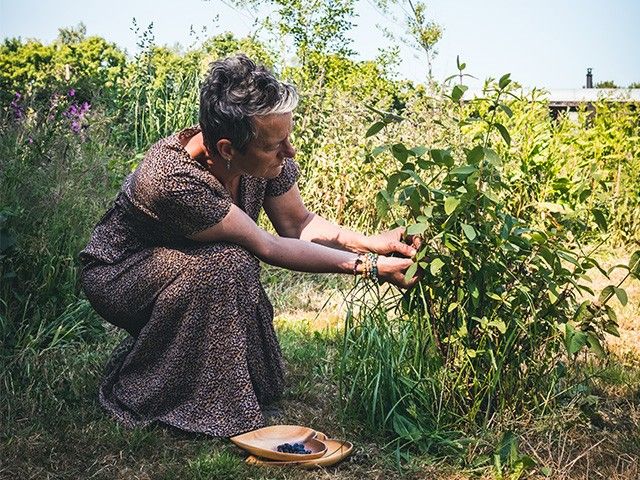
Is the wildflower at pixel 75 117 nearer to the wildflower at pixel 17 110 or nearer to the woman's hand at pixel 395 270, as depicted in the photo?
the wildflower at pixel 17 110

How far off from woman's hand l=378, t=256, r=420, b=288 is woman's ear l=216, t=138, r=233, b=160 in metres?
0.60

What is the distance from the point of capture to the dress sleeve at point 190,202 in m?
2.72

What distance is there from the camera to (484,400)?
2750 mm

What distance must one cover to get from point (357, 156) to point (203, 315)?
10.3 ft

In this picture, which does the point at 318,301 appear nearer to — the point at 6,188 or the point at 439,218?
the point at 6,188

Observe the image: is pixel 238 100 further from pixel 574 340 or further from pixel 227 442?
pixel 574 340

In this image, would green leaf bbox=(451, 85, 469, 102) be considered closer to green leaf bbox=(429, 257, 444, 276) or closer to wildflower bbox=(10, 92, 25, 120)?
green leaf bbox=(429, 257, 444, 276)

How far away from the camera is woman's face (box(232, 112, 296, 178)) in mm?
2721

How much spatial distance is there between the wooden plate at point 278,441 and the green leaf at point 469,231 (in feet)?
2.61

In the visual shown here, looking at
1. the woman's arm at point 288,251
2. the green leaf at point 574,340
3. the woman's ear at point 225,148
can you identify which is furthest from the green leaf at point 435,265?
the woman's ear at point 225,148

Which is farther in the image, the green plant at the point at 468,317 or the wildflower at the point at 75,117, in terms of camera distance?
the wildflower at the point at 75,117

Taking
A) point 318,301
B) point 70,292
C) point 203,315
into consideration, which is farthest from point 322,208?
point 203,315

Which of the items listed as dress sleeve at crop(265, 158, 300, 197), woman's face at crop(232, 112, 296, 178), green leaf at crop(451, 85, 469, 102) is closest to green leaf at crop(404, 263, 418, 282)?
green leaf at crop(451, 85, 469, 102)

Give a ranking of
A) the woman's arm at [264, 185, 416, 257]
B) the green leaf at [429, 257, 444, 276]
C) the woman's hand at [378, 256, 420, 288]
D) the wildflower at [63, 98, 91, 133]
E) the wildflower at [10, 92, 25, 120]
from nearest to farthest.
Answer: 1. the green leaf at [429, 257, 444, 276]
2. the woman's hand at [378, 256, 420, 288]
3. the woman's arm at [264, 185, 416, 257]
4. the wildflower at [10, 92, 25, 120]
5. the wildflower at [63, 98, 91, 133]
